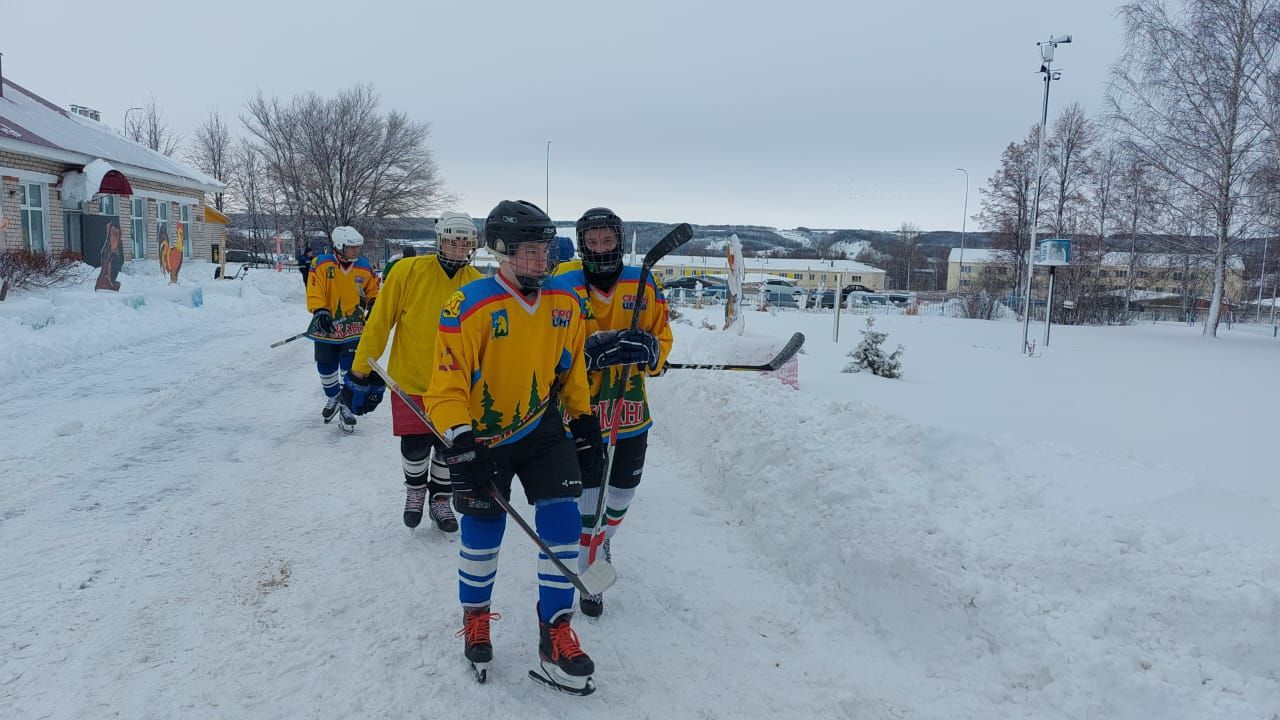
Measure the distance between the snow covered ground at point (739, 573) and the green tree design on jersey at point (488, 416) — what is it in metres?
1.07

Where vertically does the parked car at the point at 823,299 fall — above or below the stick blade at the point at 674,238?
below

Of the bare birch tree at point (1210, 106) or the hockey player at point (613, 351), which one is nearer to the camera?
the hockey player at point (613, 351)

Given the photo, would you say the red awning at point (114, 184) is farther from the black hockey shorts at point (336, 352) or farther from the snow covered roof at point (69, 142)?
the black hockey shorts at point (336, 352)

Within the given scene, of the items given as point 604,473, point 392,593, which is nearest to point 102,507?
point 392,593

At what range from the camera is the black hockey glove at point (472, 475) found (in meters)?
2.90

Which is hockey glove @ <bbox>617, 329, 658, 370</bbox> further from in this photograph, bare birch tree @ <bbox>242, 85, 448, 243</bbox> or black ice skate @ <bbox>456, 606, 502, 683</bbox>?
bare birch tree @ <bbox>242, 85, 448, 243</bbox>

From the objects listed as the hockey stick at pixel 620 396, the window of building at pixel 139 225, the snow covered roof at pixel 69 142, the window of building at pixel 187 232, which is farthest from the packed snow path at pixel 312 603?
the window of building at pixel 187 232

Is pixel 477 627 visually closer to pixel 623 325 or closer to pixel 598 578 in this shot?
pixel 598 578

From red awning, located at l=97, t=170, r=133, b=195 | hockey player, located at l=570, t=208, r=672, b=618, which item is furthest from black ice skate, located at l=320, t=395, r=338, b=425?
red awning, located at l=97, t=170, r=133, b=195

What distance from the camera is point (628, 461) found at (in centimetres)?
403

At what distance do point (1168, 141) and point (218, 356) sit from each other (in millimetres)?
24096

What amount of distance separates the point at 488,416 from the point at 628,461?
3.61 feet

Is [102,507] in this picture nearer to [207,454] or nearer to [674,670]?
[207,454]

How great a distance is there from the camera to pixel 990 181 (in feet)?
123
